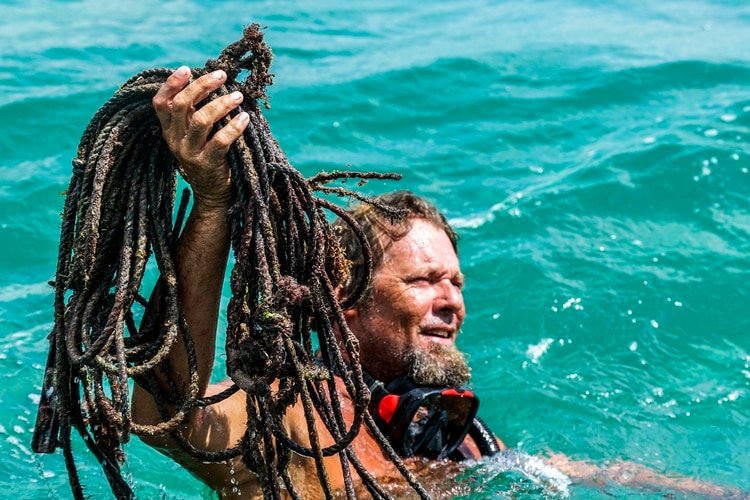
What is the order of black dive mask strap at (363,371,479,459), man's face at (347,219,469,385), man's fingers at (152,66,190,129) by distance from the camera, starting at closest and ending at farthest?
man's fingers at (152,66,190,129) < black dive mask strap at (363,371,479,459) < man's face at (347,219,469,385)

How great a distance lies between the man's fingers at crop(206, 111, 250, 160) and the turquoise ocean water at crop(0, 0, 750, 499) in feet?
8.45

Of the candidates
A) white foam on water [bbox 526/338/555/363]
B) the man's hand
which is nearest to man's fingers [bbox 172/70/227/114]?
the man's hand

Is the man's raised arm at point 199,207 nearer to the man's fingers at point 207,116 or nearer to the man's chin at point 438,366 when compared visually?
the man's fingers at point 207,116

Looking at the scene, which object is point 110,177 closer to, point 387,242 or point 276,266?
point 276,266

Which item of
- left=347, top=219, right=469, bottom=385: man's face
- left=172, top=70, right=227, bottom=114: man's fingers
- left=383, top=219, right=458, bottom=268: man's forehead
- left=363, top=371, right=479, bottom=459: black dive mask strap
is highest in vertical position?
left=172, top=70, right=227, bottom=114: man's fingers

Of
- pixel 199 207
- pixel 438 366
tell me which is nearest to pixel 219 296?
pixel 199 207

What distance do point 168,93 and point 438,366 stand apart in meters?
2.39

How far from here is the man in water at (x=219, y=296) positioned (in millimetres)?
3082

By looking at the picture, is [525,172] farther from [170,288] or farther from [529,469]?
[170,288]

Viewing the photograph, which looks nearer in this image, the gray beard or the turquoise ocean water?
the gray beard

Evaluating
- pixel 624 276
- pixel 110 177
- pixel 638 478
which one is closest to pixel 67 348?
pixel 110 177

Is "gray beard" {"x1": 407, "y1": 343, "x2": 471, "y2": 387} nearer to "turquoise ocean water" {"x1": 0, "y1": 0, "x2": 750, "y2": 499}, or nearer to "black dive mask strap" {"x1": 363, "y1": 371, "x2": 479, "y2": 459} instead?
"black dive mask strap" {"x1": 363, "y1": 371, "x2": 479, "y2": 459}

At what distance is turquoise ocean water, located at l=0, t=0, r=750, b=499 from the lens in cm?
653

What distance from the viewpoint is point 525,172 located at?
31.8 ft
